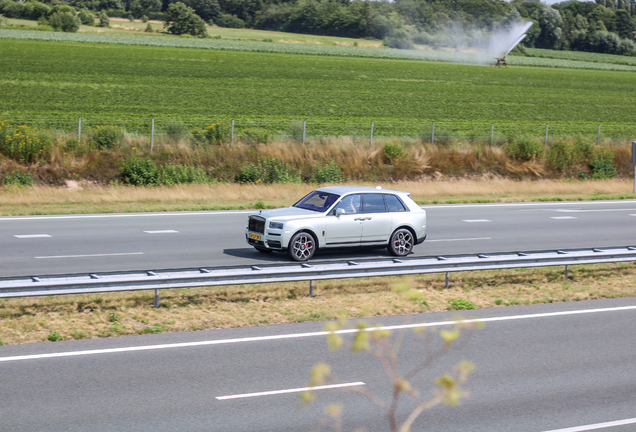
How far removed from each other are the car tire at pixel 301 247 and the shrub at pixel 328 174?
14.5 metres

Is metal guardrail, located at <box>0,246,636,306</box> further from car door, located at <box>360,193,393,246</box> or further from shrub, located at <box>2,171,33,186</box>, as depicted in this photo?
shrub, located at <box>2,171,33,186</box>

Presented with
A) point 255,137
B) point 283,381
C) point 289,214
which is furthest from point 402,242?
point 255,137

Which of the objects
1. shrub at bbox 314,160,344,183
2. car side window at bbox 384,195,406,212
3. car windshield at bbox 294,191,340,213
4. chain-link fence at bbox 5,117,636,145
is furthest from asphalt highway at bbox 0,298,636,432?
chain-link fence at bbox 5,117,636,145

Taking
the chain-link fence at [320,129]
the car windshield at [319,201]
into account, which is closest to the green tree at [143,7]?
the chain-link fence at [320,129]

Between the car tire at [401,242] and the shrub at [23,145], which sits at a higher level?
the shrub at [23,145]

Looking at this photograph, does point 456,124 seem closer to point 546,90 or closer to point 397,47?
point 546,90

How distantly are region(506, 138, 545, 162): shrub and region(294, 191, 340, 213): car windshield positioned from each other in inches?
820

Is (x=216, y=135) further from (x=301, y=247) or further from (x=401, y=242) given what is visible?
(x=301, y=247)

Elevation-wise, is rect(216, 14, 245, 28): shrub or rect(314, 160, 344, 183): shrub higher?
rect(216, 14, 245, 28): shrub

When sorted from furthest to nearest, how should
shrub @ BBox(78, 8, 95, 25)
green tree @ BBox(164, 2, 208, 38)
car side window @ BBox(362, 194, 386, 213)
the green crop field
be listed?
shrub @ BBox(78, 8, 95, 25), green tree @ BBox(164, 2, 208, 38), the green crop field, car side window @ BBox(362, 194, 386, 213)

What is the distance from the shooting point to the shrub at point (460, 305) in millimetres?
11805

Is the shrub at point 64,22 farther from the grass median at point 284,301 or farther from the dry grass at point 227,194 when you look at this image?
the grass median at point 284,301

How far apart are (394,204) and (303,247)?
2425mm

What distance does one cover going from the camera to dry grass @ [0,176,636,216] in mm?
23359
